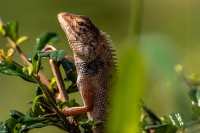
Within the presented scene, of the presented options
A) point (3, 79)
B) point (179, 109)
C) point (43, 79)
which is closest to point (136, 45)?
point (179, 109)

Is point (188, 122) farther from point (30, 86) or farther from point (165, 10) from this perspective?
point (165, 10)

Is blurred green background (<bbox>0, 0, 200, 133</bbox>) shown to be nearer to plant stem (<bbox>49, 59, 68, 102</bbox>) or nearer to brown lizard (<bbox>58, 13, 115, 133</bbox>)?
brown lizard (<bbox>58, 13, 115, 133</bbox>)

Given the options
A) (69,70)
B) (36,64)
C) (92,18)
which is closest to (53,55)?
(36,64)

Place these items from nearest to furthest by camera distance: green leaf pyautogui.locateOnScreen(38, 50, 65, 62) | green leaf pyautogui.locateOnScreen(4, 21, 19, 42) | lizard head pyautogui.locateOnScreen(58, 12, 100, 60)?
green leaf pyautogui.locateOnScreen(38, 50, 65, 62)
green leaf pyautogui.locateOnScreen(4, 21, 19, 42)
lizard head pyautogui.locateOnScreen(58, 12, 100, 60)

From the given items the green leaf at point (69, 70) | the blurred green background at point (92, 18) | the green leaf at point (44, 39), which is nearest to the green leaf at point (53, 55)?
the green leaf at point (44, 39)

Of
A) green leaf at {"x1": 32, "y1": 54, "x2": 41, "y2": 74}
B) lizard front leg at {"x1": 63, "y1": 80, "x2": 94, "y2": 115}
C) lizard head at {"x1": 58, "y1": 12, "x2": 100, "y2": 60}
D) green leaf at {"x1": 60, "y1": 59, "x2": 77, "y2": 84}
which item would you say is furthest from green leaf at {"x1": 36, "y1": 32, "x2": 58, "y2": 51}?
lizard head at {"x1": 58, "y1": 12, "x2": 100, "y2": 60}

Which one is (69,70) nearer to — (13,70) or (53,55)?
(53,55)
